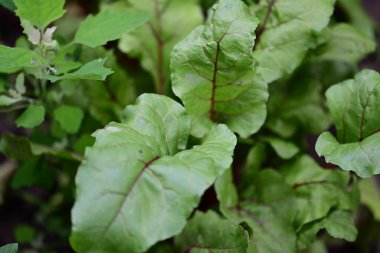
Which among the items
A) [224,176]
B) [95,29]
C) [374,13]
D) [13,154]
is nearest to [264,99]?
[224,176]

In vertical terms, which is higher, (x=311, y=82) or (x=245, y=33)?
(x=245, y=33)

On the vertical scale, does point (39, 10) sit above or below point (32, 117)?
above

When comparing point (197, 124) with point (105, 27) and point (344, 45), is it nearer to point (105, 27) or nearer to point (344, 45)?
point (105, 27)

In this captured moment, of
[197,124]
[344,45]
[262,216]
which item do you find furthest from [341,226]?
[344,45]

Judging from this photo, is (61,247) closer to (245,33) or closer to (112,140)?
(112,140)

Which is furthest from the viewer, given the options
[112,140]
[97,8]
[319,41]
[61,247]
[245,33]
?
[97,8]

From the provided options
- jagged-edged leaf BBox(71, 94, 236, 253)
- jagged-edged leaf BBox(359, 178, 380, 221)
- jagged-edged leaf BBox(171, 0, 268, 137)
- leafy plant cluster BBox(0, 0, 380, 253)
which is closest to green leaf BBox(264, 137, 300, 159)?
leafy plant cluster BBox(0, 0, 380, 253)
